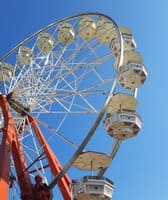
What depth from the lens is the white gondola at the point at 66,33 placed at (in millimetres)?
21344

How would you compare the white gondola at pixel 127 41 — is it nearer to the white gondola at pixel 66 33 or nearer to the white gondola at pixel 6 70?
the white gondola at pixel 66 33

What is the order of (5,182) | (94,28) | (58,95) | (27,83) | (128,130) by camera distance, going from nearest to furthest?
(5,182)
(128,130)
(58,95)
(27,83)
(94,28)

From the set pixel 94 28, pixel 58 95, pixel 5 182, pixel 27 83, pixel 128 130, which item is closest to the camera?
pixel 5 182

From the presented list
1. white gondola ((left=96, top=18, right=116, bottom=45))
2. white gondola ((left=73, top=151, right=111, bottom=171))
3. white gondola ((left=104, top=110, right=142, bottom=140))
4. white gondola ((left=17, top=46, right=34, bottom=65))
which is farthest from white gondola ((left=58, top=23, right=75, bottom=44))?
white gondola ((left=73, top=151, right=111, bottom=171))

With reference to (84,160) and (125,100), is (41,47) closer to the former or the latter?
(125,100)

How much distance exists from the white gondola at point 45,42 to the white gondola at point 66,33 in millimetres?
441

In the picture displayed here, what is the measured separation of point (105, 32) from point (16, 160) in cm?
692

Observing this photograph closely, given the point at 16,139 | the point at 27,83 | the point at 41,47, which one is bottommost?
the point at 16,139

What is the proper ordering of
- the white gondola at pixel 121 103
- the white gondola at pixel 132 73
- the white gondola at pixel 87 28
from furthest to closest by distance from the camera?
the white gondola at pixel 87 28 → the white gondola at pixel 132 73 → the white gondola at pixel 121 103

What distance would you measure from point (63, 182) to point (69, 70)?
4370mm

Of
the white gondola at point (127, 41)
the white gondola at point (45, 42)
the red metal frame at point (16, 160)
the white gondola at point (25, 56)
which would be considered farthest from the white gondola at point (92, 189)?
the white gondola at point (45, 42)

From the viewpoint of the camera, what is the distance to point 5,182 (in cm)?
1489

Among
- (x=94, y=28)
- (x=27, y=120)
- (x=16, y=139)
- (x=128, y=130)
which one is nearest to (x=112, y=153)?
(x=128, y=130)

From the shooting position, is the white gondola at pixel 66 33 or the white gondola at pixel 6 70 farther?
the white gondola at pixel 6 70
